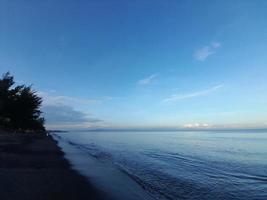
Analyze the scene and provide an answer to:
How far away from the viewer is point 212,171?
2550cm

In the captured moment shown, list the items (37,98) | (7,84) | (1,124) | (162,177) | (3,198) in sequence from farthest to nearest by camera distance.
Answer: (37,98) < (1,124) < (7,84) < (162,177) < (3,198)

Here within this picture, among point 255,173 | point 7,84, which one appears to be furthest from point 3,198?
point 7,84

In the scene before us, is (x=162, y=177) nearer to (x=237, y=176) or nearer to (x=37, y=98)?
(x=237, y=176)

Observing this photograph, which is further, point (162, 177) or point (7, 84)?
point (7, 84)

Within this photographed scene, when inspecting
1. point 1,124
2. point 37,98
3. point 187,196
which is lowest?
point 187,196

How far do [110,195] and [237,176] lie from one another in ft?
41.0

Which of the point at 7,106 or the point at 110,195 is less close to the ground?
the point at 7,106

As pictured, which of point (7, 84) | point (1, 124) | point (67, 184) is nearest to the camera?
point (67, 184)

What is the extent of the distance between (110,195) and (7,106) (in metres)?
76.1

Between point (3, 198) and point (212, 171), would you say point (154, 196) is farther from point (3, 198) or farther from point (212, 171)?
point (212, 171)

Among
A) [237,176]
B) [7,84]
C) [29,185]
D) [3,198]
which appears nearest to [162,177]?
[237,176]

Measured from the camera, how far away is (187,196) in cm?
1584

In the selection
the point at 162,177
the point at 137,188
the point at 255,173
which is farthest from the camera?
the point at 255,173

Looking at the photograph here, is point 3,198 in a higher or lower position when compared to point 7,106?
lower
